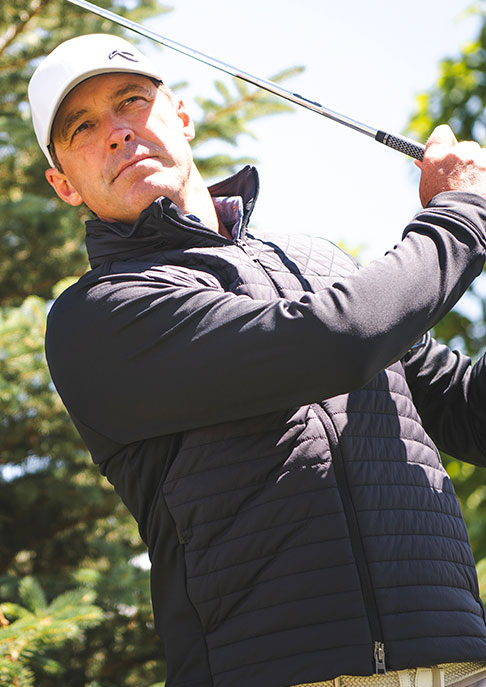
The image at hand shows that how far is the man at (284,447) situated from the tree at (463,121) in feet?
13.5

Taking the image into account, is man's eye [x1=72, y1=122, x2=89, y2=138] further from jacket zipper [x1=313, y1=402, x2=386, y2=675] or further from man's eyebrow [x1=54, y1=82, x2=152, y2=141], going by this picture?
jacket zipper [x1=313, y1=402, x2=386, y2=675]

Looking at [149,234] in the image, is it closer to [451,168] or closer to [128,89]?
[128,89]

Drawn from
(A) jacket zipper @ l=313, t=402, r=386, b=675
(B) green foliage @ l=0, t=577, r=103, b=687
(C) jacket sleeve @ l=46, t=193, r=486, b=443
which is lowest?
(B) green foliage @ l=0, t=577, r=103, b=687

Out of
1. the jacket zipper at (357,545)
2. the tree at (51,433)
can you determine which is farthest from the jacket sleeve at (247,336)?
the tree at (51,433)

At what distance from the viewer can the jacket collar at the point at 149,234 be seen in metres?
1.95

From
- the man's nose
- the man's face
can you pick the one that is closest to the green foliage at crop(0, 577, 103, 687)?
the man's face

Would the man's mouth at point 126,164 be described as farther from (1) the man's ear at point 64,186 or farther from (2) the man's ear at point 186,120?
(2) the man's ear at point 186,120

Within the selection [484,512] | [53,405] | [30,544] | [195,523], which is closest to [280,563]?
[195,523]

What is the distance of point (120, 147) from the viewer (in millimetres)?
2117

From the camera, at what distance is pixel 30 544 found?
170 inches

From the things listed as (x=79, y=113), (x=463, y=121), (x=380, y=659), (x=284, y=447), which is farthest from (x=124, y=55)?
(x=463, y=121)

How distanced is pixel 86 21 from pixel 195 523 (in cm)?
374

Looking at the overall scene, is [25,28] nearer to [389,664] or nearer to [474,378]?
[474,378]

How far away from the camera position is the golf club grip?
6.72ft
